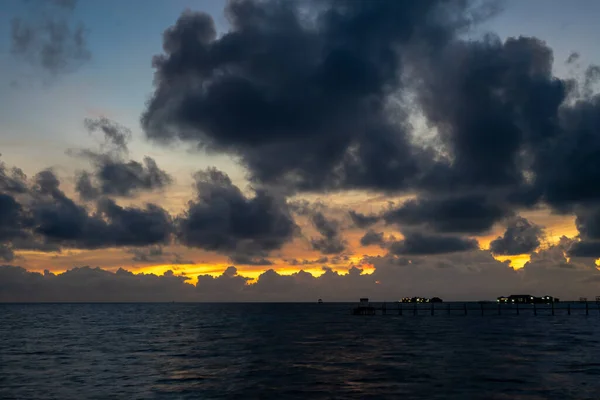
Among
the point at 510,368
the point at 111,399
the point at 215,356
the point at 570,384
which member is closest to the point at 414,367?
the point at 510,368

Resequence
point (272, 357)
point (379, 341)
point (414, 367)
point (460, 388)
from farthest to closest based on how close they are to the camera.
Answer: point (379, 341), point (272, 357), point (414, 367), point (460, 388)

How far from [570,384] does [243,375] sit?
31.7 meters

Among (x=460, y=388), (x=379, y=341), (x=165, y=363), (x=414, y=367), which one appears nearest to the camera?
(x=460, y=388)

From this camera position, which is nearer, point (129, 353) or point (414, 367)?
point (414, 367)

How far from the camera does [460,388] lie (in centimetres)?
4766

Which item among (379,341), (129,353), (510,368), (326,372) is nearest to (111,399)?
(326,372)

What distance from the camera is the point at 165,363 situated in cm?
6675

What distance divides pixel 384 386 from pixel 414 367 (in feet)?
42.6

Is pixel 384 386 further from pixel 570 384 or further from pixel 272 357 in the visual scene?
pixel 272 357

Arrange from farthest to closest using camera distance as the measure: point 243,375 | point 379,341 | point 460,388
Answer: point 379,341, point 243,375, point 460,388

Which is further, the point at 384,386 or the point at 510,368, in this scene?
the point at 510,368

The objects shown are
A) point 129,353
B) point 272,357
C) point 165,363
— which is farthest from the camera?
point 129,353

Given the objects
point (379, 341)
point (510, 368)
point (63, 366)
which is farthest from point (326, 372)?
point (379, 341)

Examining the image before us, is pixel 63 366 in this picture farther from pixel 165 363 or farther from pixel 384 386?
pixel 384 386
